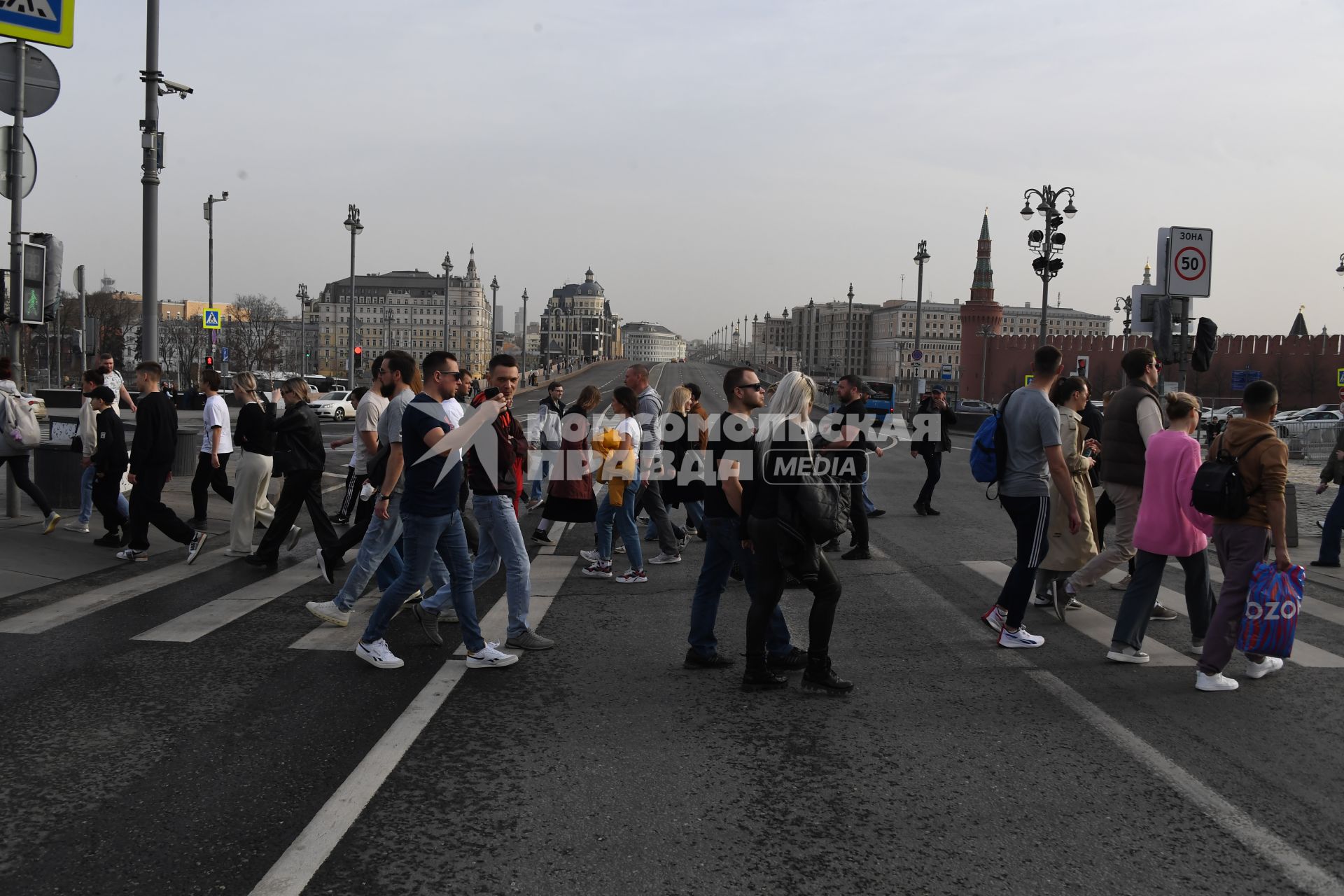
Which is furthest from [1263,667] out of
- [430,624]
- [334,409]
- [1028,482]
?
[334,409]

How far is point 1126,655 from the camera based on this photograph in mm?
5910

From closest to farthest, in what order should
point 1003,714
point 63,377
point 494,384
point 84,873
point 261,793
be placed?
point 84,873, point 261,793, point 1003,714, point 494,384, point 63,377

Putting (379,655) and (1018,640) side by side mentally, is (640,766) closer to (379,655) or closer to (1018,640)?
(379,655)

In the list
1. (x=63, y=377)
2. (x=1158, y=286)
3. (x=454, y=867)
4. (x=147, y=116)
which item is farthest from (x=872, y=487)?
(x=63, y=377)

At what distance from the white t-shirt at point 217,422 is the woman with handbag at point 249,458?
2.43ft

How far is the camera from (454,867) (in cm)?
332

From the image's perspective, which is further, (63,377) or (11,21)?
(63,377)

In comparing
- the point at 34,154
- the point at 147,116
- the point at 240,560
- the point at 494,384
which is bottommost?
the point at 240,560

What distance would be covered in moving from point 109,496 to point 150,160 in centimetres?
519

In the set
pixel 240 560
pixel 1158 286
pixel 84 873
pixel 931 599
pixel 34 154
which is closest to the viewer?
pixel 84 873

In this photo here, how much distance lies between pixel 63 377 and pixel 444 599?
94.6 meters

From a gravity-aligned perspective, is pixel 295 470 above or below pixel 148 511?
above

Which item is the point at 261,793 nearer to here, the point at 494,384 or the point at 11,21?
the point at 494,384

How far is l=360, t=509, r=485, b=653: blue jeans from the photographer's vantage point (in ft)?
18.2
